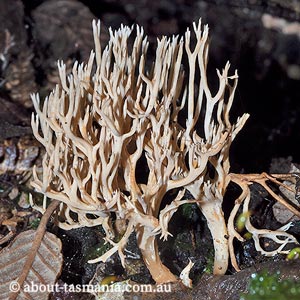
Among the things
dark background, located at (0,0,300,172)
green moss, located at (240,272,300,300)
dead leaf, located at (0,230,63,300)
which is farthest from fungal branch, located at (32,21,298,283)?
dark background, located at (0,0,300,172)

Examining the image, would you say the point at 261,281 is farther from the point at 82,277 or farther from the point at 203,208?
the point at 82,277

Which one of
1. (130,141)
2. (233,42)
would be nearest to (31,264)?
(130,141)

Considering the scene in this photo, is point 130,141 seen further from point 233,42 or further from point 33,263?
point 233,42

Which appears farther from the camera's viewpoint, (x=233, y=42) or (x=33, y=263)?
(x=233, y=42)

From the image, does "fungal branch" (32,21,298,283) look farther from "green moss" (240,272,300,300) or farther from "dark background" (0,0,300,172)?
"dark background" (0,0,300,172)

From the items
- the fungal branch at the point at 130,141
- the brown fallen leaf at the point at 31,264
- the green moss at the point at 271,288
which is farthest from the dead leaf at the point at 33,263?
the green moss at the point at 271,288

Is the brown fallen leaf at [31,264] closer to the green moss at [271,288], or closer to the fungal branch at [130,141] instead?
the fungal branch at [130,141]

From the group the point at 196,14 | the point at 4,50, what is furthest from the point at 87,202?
the point at 196,14
